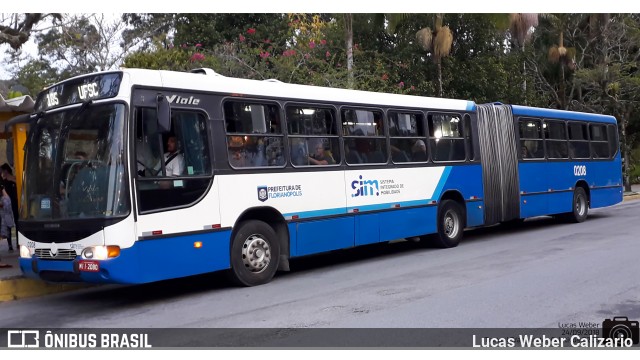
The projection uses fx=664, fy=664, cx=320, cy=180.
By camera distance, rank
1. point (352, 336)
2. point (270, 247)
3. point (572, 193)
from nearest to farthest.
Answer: point (352, 336)
point (270, 247)
point (572, 193)

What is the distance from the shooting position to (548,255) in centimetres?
1145

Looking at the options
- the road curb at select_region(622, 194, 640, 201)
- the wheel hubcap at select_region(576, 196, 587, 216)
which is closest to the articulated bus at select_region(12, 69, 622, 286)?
the wheel hubcap at select_region(576, 196, 587, 216)

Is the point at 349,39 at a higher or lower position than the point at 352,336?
higher

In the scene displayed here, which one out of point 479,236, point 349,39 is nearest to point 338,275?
point 479,236

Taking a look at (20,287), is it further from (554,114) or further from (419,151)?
(554,114)

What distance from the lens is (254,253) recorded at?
9406 mm

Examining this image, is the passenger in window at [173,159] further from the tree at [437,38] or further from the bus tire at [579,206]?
the tree at [437,38]

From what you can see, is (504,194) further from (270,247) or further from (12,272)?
(12,272)

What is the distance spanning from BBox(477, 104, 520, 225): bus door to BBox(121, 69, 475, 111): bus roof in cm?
196

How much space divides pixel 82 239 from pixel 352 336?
3541 millimetres

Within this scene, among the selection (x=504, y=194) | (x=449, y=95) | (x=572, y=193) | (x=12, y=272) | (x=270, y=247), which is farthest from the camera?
(x=449, y=95)

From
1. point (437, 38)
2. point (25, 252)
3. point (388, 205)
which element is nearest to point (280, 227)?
point (388, 205)

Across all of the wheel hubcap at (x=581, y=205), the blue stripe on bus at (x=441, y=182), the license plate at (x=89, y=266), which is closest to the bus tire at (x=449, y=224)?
the blue stripe on bus at (x=441, y=182)

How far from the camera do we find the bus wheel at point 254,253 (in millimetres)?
9141
